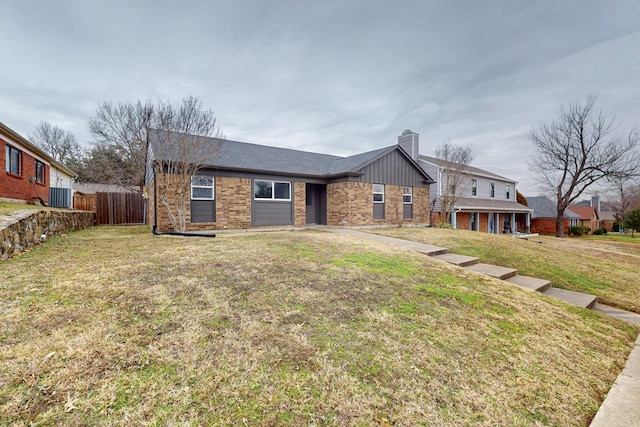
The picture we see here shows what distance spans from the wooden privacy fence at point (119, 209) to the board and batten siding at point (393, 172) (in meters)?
14.4

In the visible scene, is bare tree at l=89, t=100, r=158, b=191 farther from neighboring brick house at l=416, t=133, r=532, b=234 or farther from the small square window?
neighboring brick house at l=416, t=133, r=532, b=234

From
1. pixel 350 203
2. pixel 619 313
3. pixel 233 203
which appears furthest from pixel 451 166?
pixel 233 203

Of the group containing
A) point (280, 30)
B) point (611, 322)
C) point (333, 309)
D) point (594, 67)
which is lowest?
point (611, 322)

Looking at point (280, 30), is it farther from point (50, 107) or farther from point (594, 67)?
point (50, 107)

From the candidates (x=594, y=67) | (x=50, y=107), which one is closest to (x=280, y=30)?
(x=594, y=67)

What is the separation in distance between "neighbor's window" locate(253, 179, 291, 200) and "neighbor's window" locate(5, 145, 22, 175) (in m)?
9.15

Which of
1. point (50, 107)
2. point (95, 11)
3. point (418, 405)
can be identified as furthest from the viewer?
point (50, 107)

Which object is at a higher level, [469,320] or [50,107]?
[50,107]

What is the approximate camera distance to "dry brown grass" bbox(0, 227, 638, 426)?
6.23 ft

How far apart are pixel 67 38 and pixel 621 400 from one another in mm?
17178

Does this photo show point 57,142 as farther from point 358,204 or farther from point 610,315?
point 610,315

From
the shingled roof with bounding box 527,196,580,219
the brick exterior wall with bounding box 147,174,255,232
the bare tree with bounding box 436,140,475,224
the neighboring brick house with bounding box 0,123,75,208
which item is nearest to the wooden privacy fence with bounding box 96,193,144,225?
the neighboring brick house with bounding box 0,123,75,208

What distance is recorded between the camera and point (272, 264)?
511cm

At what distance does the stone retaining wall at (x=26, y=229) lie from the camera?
16.1 ft
